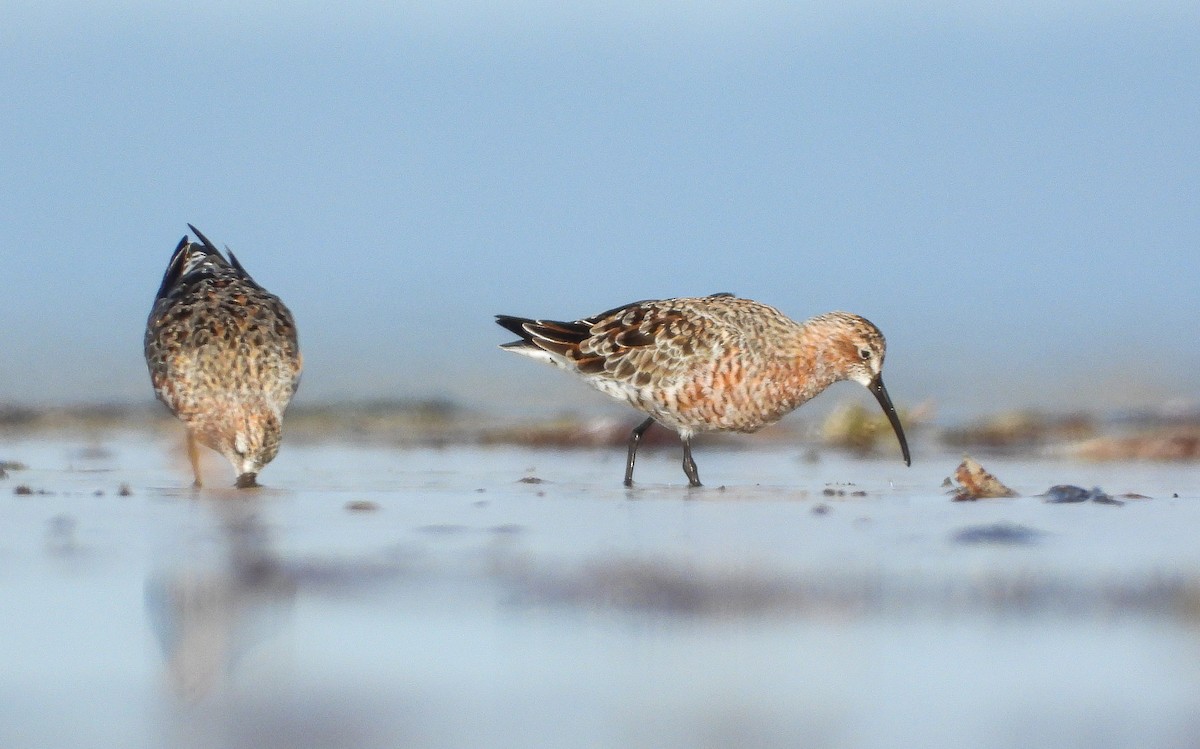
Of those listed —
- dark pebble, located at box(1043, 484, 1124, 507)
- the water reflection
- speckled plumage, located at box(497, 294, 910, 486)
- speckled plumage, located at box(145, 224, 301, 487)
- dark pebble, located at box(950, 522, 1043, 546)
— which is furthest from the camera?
speckled plumage, located at box(497, 294, 910, 486)

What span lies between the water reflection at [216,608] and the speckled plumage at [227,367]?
7.29ft

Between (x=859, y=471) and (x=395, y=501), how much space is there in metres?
3.34

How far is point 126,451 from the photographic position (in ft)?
33.3

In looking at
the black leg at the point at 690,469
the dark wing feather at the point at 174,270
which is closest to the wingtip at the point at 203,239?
the dark wing feather at the point at 174,270

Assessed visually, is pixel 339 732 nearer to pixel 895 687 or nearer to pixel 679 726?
pixel 679 726

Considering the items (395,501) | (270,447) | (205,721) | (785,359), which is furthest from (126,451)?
(205,721)

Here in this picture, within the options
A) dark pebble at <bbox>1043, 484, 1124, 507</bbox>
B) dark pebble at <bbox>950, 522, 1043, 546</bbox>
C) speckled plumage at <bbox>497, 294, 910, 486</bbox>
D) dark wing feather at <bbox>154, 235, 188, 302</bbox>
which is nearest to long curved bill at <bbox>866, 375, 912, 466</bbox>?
speckled plumage at <bbox>497, 294, 910, 486</bbox>

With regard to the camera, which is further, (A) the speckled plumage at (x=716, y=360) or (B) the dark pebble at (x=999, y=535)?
(A) the speckled plumage at (x=716, y=360)

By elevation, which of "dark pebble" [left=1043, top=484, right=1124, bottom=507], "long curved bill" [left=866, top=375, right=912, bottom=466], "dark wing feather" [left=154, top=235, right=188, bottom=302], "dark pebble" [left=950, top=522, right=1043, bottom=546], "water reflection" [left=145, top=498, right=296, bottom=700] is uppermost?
Result: "dark wing feather" [left=154, top=235, right=188, bottom=302]

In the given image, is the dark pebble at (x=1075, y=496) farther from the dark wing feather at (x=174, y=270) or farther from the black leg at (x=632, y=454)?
the dark wing feather at (x=174, y=270)

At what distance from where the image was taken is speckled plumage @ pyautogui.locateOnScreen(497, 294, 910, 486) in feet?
27.1

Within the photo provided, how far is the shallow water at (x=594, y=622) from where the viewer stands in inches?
118

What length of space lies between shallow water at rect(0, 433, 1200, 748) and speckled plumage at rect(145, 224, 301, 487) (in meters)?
0.65

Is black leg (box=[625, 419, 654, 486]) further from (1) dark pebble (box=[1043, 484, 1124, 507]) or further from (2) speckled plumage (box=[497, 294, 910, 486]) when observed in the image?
(1) dark pebble (box=[1043, 484, 1124, 507])
